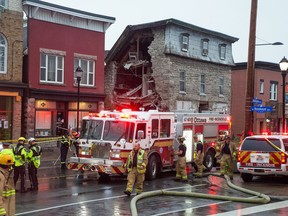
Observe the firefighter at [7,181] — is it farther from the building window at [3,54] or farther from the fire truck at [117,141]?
the building window at [3,54]

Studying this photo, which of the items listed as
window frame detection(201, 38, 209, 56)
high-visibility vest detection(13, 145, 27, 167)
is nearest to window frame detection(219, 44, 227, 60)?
window frame detection(201, 38, 209, 56)

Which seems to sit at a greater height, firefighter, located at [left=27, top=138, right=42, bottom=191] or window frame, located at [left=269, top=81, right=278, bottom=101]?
window frame, located at [left=269, top=81, right=278, bottom=101]

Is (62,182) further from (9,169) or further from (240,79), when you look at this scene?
(240,79)

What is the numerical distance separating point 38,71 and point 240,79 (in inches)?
856

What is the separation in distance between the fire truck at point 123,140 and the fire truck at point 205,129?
1.31ft

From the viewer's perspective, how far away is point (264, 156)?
16031 mm

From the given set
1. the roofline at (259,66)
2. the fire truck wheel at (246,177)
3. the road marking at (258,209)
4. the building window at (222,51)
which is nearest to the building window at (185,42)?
the building window at (222,51)

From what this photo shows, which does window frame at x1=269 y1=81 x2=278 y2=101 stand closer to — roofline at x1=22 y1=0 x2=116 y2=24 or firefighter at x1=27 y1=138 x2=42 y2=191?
roofline at x1=22 y1=0 x2=116 y2=24

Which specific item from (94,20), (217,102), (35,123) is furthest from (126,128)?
(217,102)

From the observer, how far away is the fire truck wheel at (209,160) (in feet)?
68.2

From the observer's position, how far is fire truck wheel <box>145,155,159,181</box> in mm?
16891

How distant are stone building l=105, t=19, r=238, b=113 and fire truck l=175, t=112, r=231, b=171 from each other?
12.3 m

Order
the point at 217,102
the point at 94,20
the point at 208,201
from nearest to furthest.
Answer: the point at 208,201 → the point at 94,20 → the point at 217,102

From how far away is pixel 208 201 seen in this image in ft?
41.8
